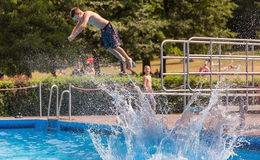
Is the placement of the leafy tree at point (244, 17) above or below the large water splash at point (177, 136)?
above

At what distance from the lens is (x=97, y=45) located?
86.9 ft

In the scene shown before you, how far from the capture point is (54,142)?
1229 cm

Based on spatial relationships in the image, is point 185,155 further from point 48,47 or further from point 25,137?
point 48,47

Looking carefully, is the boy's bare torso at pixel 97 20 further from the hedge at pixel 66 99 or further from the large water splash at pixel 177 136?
the hedge at pixel 66 99

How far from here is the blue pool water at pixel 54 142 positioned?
1014 cm

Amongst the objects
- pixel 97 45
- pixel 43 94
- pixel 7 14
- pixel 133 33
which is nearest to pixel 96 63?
pixel 97 45

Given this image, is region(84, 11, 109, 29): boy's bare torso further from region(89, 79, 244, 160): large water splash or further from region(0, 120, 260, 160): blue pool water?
region(0, 120, 260, 160): blue pool water

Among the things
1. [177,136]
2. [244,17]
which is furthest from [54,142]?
[244,17]

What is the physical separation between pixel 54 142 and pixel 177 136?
4.15 m

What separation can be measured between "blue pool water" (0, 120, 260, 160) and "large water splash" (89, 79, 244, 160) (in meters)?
0.25

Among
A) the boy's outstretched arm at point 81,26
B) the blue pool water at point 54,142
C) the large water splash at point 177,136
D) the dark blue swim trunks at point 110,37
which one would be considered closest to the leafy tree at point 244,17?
the blue pool water at point 54,142

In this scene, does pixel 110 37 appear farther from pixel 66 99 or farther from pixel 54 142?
pixel 66 99

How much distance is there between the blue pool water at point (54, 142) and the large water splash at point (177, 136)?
25 cm

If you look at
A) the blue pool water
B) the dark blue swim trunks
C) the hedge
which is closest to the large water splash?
the blue pool water
